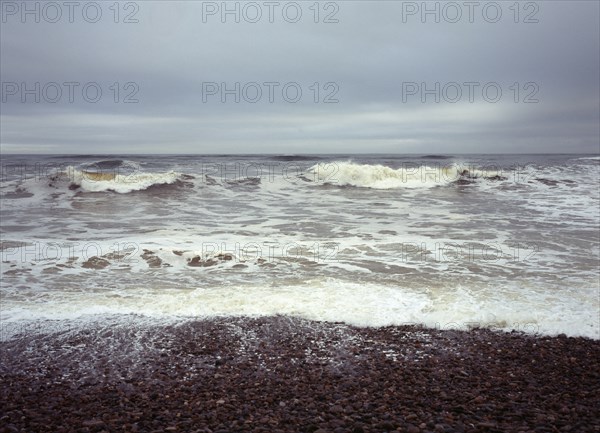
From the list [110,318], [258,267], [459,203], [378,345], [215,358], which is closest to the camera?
[215,358]

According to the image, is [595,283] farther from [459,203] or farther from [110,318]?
[459,203]

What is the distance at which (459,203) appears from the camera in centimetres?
1998

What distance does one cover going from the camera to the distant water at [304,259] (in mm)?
6410

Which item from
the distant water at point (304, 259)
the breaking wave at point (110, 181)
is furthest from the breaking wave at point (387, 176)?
the breaking wave at point (110, 181)

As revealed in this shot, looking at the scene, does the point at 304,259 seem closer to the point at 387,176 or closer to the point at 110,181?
the point at 110,181

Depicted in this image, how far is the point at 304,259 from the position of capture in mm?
9562

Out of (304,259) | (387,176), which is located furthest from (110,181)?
(304,259)

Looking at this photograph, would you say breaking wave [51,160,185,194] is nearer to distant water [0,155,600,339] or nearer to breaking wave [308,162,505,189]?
distant water [0,155,600,339]

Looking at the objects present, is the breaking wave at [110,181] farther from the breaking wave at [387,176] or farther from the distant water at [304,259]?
the breaking wave at [387,176]

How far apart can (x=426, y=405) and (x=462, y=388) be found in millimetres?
531

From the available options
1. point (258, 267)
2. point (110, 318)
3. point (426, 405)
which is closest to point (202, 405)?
point (426, 405)

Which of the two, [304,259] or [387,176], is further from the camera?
[387,176]

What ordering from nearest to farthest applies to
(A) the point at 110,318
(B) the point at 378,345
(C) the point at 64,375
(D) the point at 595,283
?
(C) the point at 64,375 → (B) the point at 378,345 → (A) the point at 110,318 → (D) the point at 595,283

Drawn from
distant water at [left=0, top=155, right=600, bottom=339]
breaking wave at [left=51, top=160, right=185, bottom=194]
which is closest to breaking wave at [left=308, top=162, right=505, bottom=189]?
distant water at [left=0, top=155, right=600, bottom=339]
